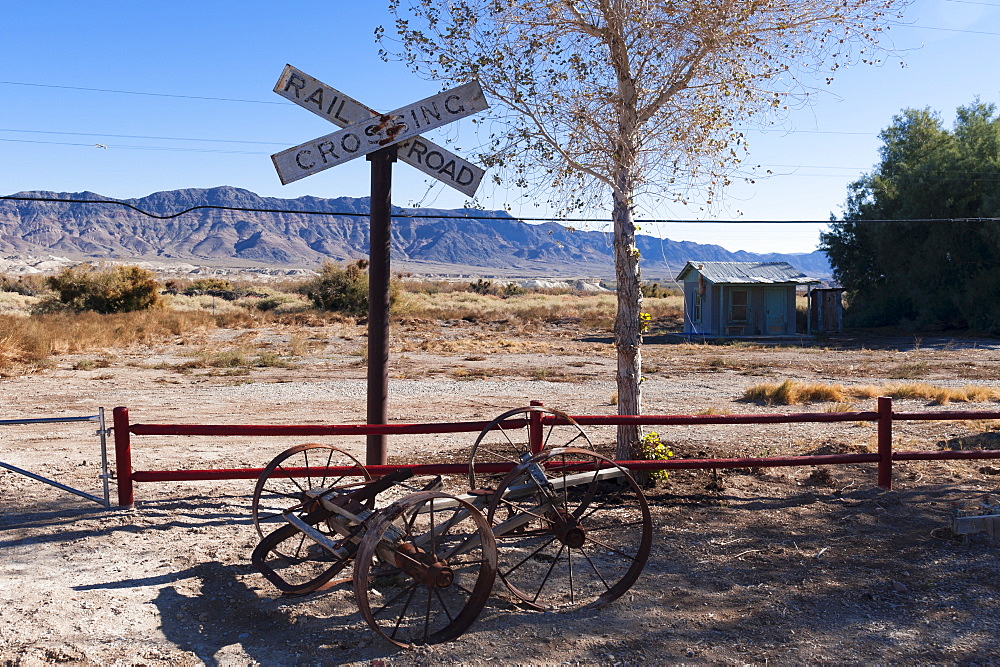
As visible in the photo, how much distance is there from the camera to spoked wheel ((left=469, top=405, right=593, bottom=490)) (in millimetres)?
5234

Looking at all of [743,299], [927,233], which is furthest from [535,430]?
[927,233]

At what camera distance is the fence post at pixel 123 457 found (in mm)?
5676

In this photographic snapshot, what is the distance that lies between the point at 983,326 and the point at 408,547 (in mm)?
34186

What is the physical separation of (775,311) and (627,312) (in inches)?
1102

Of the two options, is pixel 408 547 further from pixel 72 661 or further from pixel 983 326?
pixel 983 326

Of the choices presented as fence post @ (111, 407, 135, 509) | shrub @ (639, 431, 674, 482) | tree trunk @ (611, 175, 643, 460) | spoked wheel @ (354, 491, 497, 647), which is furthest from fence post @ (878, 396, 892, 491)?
fence post @ (111, 407, 135, 509)

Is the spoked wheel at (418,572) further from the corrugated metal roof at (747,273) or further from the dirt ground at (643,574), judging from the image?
the corrugated metal roof at (747,273)

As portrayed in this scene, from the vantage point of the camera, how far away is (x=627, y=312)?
7133 millimetres

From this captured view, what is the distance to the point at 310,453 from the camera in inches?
352

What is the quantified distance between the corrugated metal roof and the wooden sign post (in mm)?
26983

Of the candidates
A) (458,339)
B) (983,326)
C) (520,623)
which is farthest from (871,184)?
(520,623)

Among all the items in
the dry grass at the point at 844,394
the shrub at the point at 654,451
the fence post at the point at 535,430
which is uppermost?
the fence post at the point at 535,430

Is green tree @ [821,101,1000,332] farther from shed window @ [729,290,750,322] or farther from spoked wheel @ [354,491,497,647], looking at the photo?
spoked wheel @ [354,491,497,647]

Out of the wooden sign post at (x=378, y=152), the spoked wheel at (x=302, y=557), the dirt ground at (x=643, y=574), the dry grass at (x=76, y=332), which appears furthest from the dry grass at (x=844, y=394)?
the dry grass at (x=76, y=332)
